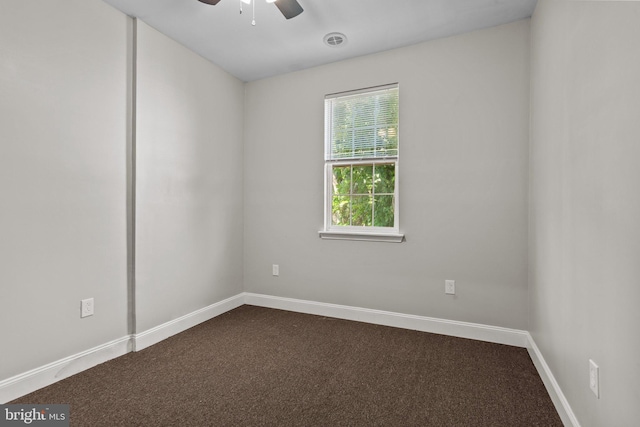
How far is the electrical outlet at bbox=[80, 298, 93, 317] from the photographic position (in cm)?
224

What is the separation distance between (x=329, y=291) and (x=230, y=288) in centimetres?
109

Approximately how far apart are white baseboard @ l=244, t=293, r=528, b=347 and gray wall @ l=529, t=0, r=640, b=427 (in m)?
0.49

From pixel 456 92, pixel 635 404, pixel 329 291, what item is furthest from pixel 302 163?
pixel 635 404

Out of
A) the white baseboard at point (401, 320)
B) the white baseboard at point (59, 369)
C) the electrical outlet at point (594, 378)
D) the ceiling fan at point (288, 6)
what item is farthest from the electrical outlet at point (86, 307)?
the electrical outlet at point (594, 378)

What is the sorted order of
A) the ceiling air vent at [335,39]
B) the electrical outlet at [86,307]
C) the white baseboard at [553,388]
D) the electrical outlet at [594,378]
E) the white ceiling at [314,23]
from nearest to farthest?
1. the electrical outlet at [594,378]
2. the white baseboard at [553,388]
3. the electrical outlet at [86,307]
4. the white ceiling at [314,23]
5. the ceiling air vent at [335,39]

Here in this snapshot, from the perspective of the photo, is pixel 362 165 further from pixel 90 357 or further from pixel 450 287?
pixel 90 357

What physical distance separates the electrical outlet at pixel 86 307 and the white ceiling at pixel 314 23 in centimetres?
211

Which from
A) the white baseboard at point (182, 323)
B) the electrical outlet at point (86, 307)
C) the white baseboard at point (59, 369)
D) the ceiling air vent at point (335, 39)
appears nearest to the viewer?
the white baseboard at point (59, 369)

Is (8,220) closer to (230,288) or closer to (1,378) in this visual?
(1,378)

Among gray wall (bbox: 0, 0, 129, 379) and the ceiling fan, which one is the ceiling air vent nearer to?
the ceiling fan

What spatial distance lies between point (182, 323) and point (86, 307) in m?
0.85

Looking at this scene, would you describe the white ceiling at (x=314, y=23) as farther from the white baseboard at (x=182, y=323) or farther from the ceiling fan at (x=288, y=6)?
the white baseboard at (x=182, y=323)

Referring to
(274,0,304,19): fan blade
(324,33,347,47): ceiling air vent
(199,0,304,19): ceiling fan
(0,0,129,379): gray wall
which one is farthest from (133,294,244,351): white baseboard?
(324,33,347,47): ceiling air vent

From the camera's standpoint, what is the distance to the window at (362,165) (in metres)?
3.11
